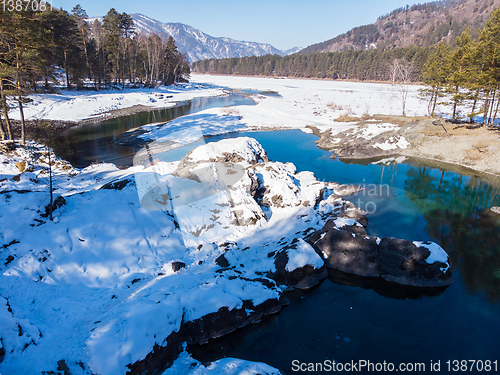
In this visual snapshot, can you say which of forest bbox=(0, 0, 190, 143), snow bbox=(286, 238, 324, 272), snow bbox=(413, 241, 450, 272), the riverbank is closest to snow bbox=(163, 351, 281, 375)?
snow bbox=(286, 238, 324, 272)

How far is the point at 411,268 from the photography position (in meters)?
10.3

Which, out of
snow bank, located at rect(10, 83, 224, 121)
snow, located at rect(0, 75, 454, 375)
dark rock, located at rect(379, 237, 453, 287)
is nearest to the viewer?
snow, located at rect(0, 75, 454, 375)

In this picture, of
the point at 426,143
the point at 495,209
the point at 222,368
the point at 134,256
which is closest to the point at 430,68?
the point at 426,143

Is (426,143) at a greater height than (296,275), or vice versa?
(426,143)

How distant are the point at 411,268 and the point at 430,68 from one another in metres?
34.6

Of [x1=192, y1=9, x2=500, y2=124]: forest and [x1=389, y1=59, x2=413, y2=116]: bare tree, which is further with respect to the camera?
[x1=389, y1=59, x2=413, y2=116]: bare tree

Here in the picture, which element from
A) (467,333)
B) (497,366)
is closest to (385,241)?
(467,333)

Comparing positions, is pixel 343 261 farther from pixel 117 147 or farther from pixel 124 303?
pixel 117 147

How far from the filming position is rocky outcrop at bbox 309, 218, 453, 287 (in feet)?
33.6

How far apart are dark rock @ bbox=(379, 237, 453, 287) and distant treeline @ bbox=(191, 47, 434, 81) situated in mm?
78789

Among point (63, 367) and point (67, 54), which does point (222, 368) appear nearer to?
point (63, 367)

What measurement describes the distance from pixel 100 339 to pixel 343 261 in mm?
8691

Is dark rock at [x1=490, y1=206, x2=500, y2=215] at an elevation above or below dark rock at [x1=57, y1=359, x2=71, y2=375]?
above

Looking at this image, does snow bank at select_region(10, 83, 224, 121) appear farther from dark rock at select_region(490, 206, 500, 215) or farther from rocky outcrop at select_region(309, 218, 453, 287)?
dark rock at select_region(490, 206, 500, 215)
